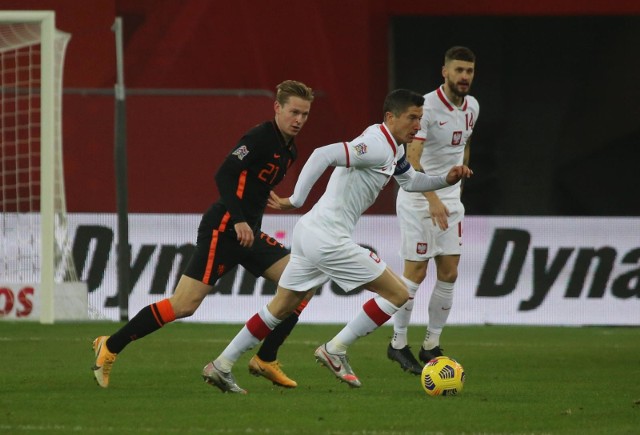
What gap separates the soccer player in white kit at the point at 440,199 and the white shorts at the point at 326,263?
60.8 inches

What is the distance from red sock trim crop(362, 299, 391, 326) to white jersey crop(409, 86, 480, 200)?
1.61 metres

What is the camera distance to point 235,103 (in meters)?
13.6

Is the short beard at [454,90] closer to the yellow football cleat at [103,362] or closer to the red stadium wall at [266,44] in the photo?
the yellow football cleat at [103,362]

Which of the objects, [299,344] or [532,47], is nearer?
[299,344]

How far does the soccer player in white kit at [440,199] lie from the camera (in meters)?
8.59

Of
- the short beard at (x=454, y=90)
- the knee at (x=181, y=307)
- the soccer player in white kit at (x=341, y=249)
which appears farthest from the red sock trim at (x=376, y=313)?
the short beard at (x=454, y=90)

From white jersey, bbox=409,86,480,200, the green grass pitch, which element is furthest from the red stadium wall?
white jersey, bbox=409,86,480,200

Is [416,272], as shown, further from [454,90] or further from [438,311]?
[454,90]

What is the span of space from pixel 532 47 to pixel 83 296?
899 centimetres

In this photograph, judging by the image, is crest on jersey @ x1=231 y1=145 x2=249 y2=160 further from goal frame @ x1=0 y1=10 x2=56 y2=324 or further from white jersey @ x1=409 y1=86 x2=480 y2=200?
goal frame @ x1=0 y1=10 x2=56 y2=324

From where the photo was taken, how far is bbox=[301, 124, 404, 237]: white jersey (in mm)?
7043

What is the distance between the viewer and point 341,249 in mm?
7008

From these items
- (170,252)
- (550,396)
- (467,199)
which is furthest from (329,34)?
(550,396)

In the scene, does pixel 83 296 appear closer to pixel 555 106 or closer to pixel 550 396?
pixel 550 396
